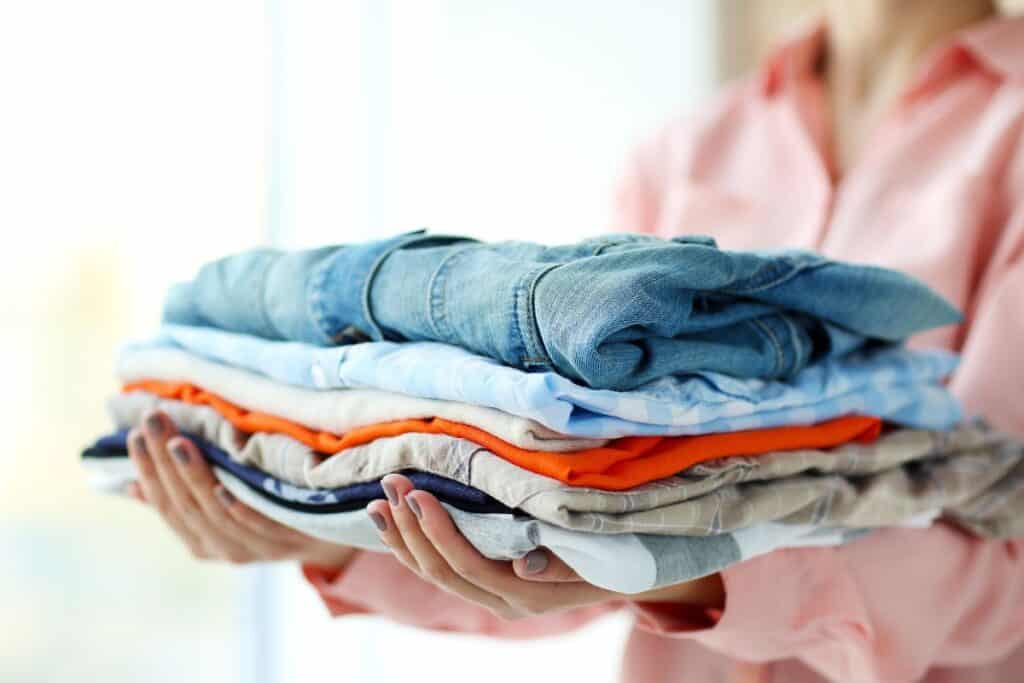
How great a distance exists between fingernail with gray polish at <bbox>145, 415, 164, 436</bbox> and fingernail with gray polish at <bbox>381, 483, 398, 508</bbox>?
24 cm

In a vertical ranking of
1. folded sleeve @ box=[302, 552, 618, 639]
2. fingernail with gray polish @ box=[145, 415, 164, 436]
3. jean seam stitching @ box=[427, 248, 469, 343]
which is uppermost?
jean seam stitching @ box=[427, 248, 469, 343]

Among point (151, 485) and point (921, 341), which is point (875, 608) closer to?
point (921, 341)

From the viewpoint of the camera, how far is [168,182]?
1117mm

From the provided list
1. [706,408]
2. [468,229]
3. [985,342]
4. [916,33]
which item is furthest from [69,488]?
[916,33]

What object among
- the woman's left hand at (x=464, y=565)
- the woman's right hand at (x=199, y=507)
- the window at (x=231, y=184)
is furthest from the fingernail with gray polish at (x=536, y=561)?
the window at (x=231, y=184)

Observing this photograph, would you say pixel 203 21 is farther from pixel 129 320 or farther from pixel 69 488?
pixel 69 488

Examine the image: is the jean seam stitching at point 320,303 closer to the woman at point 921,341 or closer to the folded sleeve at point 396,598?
the woman at point 921,341

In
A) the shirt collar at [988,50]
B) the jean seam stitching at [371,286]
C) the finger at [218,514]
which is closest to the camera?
the jean seam stitching at [371,286]

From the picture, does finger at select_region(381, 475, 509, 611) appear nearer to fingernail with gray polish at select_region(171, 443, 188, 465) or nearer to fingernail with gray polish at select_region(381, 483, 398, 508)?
fingernail with gray polish at select_region(381, 483, 398, 508)

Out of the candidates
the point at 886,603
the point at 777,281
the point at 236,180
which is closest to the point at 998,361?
the point at 886,603

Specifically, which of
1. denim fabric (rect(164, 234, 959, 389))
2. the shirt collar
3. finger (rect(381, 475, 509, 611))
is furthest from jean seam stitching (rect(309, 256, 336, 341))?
the shirt collar

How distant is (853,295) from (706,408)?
0.47 feet

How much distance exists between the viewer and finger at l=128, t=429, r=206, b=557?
0.71 m

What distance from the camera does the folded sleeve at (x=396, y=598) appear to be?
767 mm
